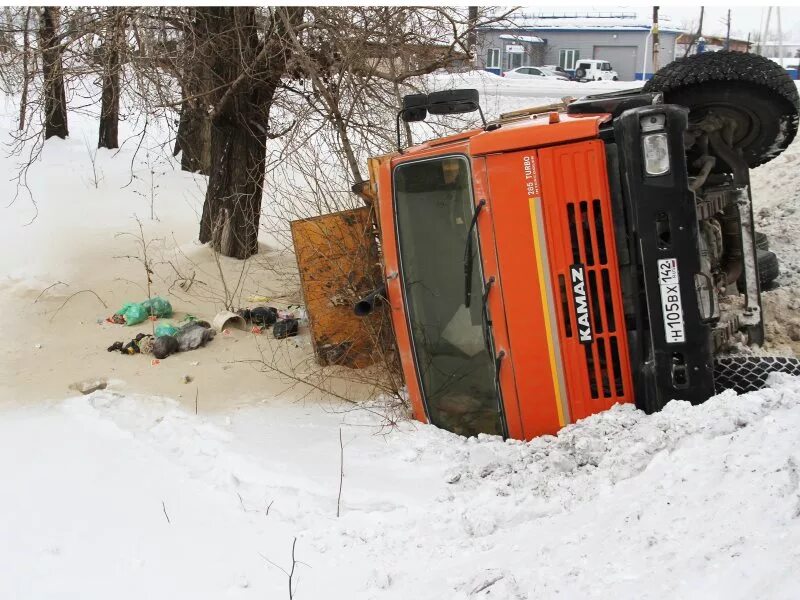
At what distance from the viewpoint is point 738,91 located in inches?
187

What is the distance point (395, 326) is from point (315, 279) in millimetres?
1775

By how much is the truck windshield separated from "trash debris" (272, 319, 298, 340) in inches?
105

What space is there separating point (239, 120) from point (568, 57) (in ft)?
123

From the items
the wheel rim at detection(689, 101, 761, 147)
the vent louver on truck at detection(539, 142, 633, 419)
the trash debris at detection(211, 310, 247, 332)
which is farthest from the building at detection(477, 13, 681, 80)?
the vent louver on truck at detection(539, 142, 633, 419)

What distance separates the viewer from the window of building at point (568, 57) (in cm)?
4344

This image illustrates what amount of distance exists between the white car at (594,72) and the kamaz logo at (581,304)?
103 ft

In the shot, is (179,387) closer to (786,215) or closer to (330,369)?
(330,369)

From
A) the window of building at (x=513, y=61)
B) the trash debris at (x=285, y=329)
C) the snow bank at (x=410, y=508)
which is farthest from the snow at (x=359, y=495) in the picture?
the window of building at (x=513, y=61)

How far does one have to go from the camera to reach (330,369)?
6664 millimetres

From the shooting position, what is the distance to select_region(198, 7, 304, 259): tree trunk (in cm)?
902

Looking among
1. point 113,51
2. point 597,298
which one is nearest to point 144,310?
point 113,51

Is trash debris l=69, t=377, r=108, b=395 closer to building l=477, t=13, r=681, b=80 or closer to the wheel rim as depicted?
the wheel rim

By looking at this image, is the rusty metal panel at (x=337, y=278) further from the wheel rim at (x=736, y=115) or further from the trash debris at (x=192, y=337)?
the wheel rim at (x=736, y=115)

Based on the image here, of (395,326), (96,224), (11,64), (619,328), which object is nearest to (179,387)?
(395,326)
